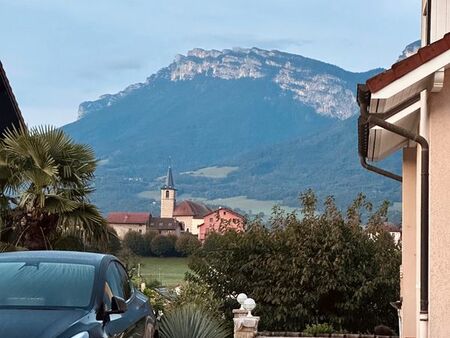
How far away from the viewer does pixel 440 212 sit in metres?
8.20

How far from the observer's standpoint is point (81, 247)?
15.0 metres

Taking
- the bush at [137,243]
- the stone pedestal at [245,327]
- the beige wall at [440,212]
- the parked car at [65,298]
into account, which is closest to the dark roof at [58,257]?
the parked car at [65,298]

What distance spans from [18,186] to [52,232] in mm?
951

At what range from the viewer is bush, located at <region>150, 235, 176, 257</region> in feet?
187

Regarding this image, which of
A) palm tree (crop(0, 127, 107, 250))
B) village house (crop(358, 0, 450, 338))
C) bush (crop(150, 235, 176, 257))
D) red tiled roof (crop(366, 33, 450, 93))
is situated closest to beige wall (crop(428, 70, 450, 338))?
village house (crop(358, 0, 450, 338))

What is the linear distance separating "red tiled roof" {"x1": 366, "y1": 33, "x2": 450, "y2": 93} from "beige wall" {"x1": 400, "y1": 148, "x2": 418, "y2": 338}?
4.44 meters

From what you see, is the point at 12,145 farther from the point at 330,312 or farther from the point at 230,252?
the point at 330,312

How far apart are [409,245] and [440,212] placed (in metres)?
4.22

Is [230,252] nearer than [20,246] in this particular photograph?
No

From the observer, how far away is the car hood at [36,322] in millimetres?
6606

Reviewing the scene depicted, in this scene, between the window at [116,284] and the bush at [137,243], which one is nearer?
the window at [116,284]

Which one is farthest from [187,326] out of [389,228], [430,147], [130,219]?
[130,219]

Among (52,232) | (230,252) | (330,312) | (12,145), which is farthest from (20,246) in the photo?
(330,312)

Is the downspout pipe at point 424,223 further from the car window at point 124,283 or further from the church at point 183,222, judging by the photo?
the church at point 183,222
